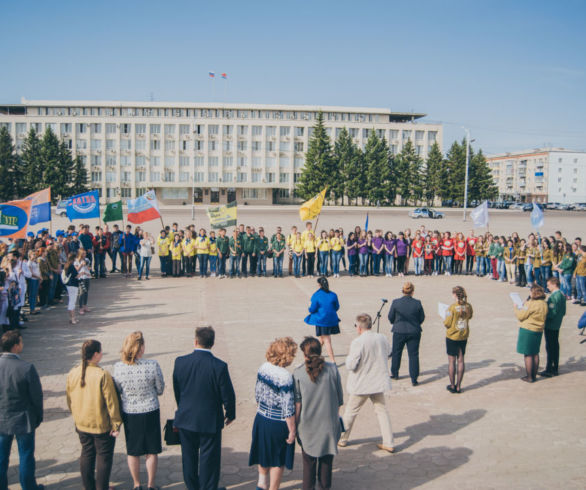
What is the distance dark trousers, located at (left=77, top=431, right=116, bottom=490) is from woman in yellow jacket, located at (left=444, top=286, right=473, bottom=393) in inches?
220

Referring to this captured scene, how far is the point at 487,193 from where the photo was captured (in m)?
86.1

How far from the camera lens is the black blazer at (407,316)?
8.51 metres

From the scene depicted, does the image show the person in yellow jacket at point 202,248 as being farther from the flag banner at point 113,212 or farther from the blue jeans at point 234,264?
the flag banner at point 113,212

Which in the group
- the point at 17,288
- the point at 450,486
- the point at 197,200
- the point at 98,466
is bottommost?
the point at 450,486

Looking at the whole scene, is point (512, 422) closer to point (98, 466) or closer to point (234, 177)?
point (98, 466)

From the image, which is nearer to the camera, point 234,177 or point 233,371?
point 233,371

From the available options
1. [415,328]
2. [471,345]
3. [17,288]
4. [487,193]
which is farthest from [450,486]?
[487,193]

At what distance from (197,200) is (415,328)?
87.7 m

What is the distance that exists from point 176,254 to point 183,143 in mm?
77970

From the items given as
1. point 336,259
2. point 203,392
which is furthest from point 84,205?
point 203,392

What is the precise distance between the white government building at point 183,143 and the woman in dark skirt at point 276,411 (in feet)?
289

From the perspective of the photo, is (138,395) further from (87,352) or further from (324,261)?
(324,261)

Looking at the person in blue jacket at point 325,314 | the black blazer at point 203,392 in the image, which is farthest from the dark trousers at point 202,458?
the person in blue jacket at point 325,314

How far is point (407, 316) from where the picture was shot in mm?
8539
